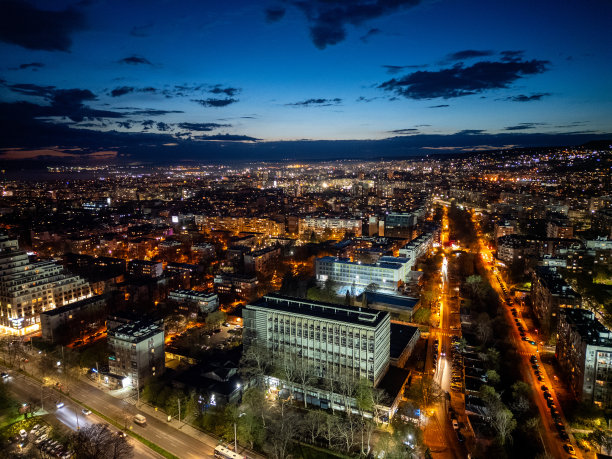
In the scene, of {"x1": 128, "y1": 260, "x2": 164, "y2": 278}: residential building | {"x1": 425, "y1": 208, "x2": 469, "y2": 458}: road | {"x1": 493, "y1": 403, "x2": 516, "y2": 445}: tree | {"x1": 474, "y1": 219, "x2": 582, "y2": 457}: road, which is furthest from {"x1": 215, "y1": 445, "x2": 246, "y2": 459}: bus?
{"x1": 128, "y1": 260, "x2": 164, "y2": 278}: residential building

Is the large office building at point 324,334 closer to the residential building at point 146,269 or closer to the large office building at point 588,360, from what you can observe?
the large office building at point 588,360

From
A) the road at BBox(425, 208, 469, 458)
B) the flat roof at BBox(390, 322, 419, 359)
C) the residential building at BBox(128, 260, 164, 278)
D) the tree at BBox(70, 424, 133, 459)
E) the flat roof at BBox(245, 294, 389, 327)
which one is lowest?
the road at BBox(425, 208, 469, 458)

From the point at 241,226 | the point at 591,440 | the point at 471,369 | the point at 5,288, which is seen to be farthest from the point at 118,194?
the point at 591,440

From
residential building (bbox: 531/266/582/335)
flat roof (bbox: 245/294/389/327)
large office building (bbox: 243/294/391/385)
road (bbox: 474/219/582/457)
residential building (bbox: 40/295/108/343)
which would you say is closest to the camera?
road (bbox: 474/219/582/457)

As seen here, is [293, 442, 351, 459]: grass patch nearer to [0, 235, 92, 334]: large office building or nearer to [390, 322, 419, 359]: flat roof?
[390, 322, 419, 359]: flat roof

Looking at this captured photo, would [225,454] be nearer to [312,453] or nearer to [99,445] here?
[312,453]

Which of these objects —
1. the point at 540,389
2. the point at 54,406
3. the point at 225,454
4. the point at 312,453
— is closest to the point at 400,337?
the point at 540,389
